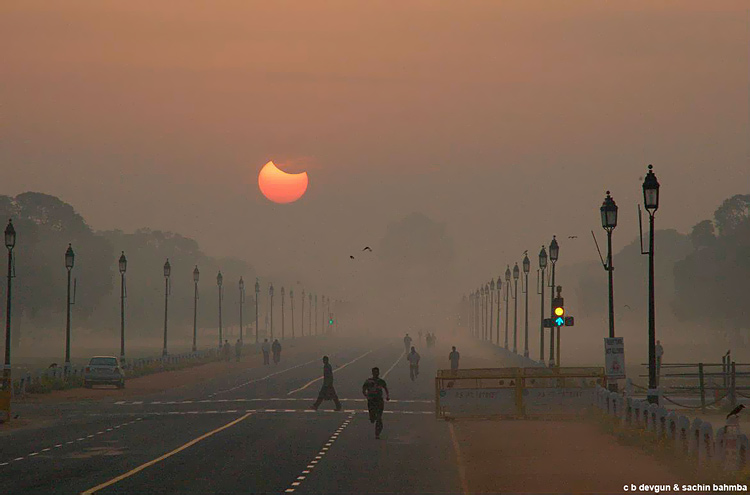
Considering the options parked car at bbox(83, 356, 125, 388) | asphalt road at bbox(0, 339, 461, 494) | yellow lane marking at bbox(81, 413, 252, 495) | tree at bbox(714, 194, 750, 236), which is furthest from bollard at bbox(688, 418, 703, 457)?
tree at bbox(714, 194, 750, 236)

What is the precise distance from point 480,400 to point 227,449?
1342 centimetres

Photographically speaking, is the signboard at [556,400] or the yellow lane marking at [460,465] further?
the signboard at [556,400]

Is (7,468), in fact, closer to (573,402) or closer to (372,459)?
(372,459)

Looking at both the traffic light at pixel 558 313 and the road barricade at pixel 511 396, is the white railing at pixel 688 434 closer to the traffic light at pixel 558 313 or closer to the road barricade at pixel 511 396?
the road barricade at pixel 511 396

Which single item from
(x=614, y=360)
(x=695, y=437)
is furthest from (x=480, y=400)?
(x=695, y=437)

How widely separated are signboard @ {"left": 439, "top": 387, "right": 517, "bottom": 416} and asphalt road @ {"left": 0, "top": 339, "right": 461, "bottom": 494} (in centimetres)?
87

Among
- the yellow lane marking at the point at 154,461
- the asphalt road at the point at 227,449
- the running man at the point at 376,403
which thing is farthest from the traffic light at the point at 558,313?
the running man at the point at 376,403

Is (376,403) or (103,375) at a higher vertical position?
(376,403)

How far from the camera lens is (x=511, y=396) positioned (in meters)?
40.4

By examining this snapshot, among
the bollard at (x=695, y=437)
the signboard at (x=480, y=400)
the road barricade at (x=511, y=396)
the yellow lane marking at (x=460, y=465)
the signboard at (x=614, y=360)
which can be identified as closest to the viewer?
the yellow lane marking at (x=460, y=465)

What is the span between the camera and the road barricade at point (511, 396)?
132 feet

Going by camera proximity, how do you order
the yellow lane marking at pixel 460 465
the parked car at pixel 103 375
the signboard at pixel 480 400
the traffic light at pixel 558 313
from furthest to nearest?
the parked car at pixel 103 375
the traffic light at pixel 558 313
the signboard at pixel 480 400
the yellow lane marking at pixel 460 465

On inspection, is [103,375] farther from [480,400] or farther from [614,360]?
[614,360]

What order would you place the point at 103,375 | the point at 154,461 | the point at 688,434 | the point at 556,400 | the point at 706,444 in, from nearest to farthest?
the point at 706,444, the point at 688,434, the point at 154,461, the point at 556,400, the point at 103,375
